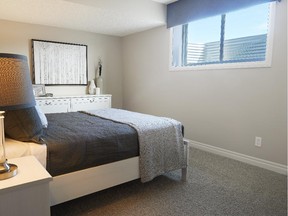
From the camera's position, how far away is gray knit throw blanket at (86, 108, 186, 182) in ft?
6.88

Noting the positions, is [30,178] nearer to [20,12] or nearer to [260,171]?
[260,171]

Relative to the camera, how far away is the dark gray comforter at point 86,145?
64.5 inches

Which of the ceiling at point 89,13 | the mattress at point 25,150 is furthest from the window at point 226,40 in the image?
the mattress at point 25,150

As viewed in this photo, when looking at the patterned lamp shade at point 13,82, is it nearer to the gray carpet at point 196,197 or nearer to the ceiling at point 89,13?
the gray carpet at point 196,197

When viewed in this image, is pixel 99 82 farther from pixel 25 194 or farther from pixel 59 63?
pixel 25 194

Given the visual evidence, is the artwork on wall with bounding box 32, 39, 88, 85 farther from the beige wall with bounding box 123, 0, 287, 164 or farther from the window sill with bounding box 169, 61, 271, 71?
the window sill with bounding box 169, 61, 271, 71

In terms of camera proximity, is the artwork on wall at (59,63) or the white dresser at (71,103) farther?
the artwork on wall at (59,63)

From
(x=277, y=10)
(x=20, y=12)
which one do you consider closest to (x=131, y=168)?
(x=277, y=10)

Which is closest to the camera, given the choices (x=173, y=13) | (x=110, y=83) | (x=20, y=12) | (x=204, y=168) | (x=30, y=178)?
(x=30, y=178)

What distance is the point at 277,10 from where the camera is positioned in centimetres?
259

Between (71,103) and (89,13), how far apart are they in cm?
168

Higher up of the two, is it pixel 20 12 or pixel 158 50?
pixel 20 12

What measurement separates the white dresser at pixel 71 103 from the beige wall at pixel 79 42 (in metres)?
0.43

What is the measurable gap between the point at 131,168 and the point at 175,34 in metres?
2.71
